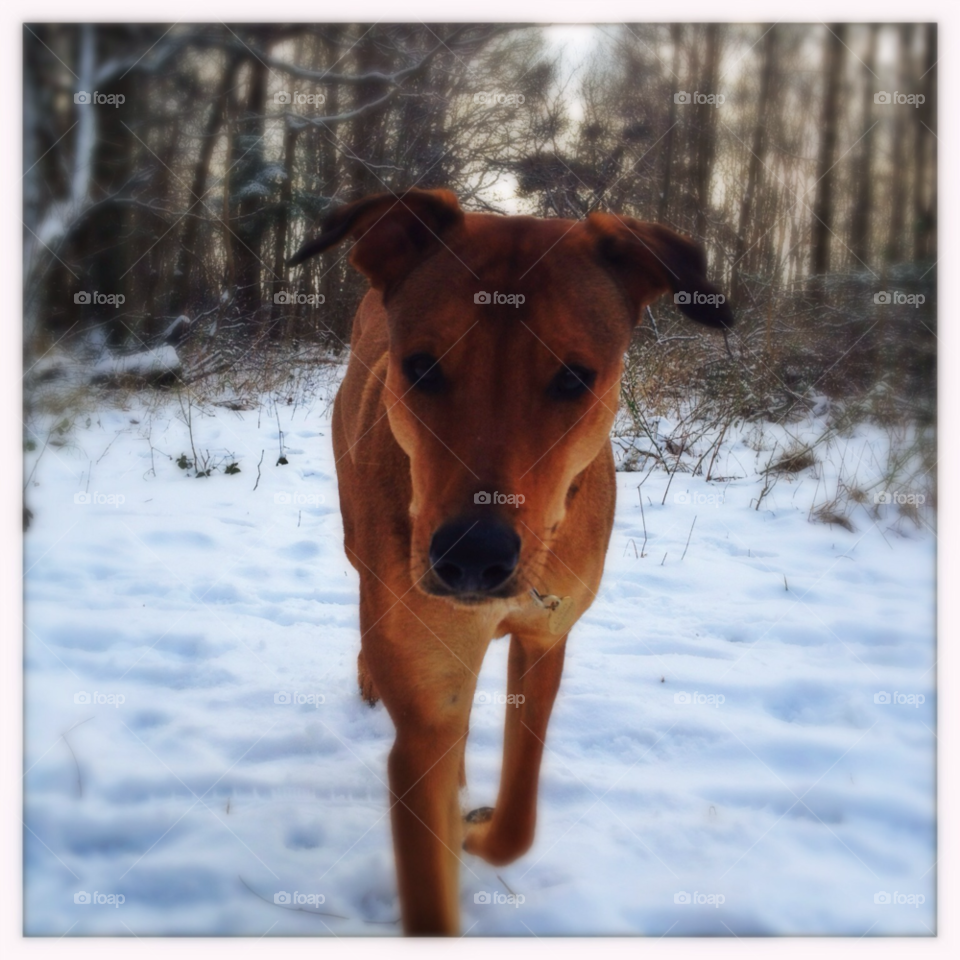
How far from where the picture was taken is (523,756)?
92.0 inches

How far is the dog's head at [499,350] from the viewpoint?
1.67 meters

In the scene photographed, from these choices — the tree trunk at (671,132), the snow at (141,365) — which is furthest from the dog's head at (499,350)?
the snow at (141,365)

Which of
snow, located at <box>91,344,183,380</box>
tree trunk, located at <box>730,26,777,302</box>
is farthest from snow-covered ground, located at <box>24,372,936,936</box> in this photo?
tree trunk, located at <box>730,26,777,302</box>

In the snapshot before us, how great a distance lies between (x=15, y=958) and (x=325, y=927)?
0.90 metres

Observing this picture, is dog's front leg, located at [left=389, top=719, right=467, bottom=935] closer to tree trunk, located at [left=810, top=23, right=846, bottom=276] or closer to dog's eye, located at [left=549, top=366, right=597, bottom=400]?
dog's eye, located at [left=549, top=366, right=597, bottom=400]

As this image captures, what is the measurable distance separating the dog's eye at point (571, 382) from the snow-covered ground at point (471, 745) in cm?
129

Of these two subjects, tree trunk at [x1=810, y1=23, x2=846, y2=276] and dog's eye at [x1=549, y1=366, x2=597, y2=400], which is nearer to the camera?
dog's eye at [x1=549, y1=366, x2=597, y2=400]

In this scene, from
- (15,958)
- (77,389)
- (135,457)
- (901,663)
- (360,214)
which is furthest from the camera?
(135,457)

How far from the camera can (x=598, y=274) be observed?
6.52 ft

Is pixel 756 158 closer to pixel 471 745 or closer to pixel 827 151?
pixel 827 151

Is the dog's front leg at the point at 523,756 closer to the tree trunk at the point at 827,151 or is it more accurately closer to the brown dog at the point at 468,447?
the brown dog at the point at 468,447

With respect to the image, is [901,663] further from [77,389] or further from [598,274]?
[77,389]

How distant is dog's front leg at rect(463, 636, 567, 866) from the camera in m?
2.31

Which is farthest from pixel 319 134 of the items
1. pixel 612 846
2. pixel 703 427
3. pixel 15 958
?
pixel 15 958
